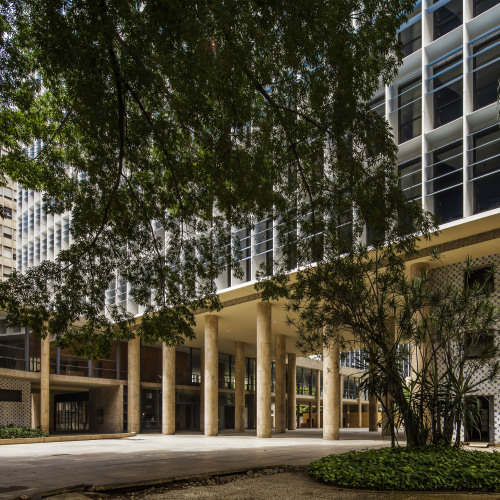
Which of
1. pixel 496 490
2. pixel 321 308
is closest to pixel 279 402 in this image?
pixel 321 308

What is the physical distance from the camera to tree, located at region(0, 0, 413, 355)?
8992 millimetres

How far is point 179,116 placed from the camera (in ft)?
37.6

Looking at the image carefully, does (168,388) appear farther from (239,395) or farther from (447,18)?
(447,18)

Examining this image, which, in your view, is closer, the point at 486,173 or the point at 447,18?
the point at 486,173

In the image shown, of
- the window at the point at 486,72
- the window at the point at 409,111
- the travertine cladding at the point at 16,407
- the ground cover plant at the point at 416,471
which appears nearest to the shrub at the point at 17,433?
the travertine cladding at the point at 16,407

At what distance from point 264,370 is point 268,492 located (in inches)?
740

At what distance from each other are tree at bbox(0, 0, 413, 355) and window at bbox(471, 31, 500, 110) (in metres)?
9.63

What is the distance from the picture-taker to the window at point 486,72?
19469mm

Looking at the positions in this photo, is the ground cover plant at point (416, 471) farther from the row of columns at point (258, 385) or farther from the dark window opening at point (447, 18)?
the dark window opening at point (447, 18)

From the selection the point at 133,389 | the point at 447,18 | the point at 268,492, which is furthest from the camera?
the point at 133,389

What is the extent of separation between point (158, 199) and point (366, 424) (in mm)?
56506

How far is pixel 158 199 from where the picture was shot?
14.4m

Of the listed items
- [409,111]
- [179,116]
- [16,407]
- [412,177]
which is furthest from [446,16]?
[16,407]

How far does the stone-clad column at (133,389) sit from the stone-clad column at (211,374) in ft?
24.3
